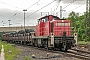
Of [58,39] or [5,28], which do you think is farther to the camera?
[5,28]

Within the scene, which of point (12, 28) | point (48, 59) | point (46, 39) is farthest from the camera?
point (12, 28)

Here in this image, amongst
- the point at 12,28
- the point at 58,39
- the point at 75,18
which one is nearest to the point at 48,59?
the point at 58,39

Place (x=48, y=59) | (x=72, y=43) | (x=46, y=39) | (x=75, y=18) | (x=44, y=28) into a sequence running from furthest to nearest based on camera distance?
(x=75, y=18)
(x=44, y=28)
(x=46, y=39)
(x=72, y=43)
(x=48, y=59)

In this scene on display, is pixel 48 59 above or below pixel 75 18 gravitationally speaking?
below

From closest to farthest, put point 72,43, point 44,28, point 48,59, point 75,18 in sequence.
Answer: point 48,59 < point 72,43 < point 44,28 < point 75,18

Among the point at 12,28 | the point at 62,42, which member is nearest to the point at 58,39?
the point at 62,42

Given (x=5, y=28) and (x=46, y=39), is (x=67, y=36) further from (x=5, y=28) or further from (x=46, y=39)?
(x=5, y=28)

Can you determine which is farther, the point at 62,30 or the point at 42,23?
the point at 42,23

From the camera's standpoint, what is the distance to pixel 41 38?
22.5m

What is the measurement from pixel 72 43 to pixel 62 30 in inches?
67.5

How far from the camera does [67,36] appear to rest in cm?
1959

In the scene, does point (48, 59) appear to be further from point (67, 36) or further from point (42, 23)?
point (42, 23)

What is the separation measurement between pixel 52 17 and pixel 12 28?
81377 mm

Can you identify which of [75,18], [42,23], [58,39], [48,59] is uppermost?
[75,18]
